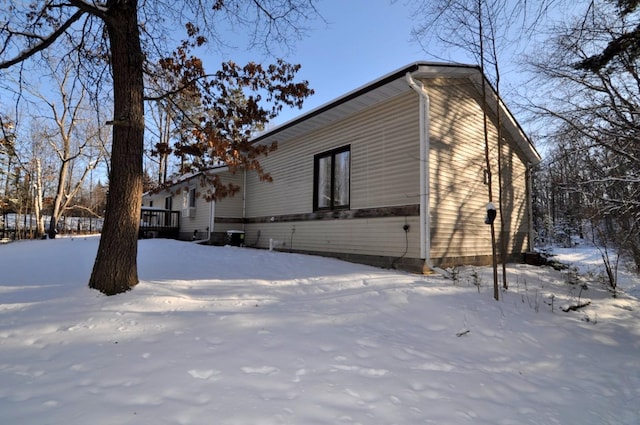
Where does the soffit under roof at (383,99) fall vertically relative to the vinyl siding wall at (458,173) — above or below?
above

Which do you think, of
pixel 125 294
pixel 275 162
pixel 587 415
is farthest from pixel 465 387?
pixel 275 162

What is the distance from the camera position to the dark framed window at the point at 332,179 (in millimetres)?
8914

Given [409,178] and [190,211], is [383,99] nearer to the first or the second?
[409,178]

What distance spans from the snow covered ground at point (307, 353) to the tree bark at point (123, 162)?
0.35 meters

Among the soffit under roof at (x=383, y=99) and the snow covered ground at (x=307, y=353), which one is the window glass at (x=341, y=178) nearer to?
the soffit under roof at (x=383, y=99)

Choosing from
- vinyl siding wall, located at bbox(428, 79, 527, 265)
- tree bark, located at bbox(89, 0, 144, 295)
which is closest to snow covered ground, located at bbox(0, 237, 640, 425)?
tree bark, located at bbox(89, 0, 144, 295)

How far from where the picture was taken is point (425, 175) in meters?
7.03

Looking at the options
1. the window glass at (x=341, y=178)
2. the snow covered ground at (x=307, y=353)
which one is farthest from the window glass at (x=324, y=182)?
the snow covered ground at (x=307, y=353)

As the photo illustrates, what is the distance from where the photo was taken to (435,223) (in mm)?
7156

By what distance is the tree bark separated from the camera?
4598 millimetres

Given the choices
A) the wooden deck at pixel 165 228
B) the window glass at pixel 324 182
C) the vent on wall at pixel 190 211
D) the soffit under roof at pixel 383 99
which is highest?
the soffit under roof at pixel 383 99

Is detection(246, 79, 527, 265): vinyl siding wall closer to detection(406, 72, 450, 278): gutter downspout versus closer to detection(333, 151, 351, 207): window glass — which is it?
detection(406, 72, 450, 278): gutter downspout

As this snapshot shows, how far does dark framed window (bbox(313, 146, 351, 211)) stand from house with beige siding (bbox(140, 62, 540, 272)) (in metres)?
0.03

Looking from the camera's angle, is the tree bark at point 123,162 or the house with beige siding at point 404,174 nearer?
the tree bark at point 123,162
